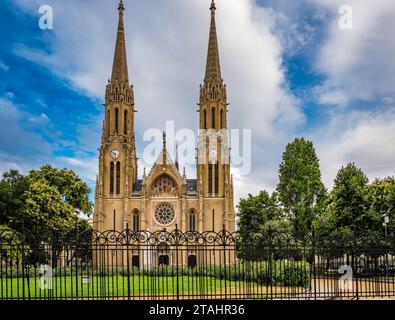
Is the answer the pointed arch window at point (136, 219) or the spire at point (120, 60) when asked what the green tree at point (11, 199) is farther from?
the spire at point (120, 60)

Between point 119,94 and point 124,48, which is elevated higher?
point 124,48

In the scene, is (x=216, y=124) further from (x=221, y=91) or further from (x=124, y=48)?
(x=124, y=48)

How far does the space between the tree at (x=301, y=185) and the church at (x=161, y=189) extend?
8.29m

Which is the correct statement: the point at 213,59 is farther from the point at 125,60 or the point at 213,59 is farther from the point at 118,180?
the point at 118,180

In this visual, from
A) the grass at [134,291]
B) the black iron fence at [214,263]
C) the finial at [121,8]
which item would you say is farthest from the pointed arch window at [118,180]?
the black iron fence at [214,263]

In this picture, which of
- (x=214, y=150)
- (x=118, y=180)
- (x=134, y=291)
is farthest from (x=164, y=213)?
(x=134, y=291)

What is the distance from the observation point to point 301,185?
41375mm

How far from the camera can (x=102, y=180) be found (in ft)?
163

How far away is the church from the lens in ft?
160

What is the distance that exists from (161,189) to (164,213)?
2947mm

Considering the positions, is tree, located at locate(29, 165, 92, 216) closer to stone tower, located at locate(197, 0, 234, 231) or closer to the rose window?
the rose window

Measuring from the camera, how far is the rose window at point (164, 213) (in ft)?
161
